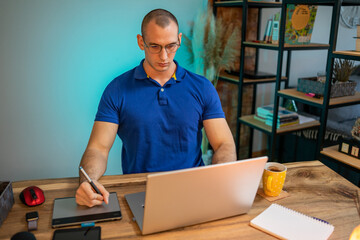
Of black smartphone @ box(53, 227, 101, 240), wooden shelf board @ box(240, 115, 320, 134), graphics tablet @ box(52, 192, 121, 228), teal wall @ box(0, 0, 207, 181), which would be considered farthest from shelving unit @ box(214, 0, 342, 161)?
black smartphone @ box(53, 227, 101, 240)

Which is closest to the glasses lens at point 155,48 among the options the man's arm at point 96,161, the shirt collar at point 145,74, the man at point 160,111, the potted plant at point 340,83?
the man at point 160,111

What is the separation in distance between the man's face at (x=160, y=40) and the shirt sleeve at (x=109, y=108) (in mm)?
235

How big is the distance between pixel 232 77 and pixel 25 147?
1839 mm

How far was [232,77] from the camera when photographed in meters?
3.02

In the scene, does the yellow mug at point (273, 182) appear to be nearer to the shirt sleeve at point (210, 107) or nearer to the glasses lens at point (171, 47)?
the shirt sleeve at point (210, 107)

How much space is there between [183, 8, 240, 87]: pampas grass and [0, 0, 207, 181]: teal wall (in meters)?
0.25

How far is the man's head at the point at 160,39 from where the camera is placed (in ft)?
4.92

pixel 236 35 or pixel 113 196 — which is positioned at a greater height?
pixel 236 35

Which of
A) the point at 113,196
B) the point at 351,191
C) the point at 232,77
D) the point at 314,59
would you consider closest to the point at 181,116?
the point at 113,196

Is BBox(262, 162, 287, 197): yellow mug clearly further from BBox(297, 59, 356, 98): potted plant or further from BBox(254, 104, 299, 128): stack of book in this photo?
BBox(254, 104, 299, 128): stack of book

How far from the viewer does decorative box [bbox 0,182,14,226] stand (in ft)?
3.28

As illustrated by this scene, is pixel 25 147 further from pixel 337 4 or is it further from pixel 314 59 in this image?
pixel 314 59

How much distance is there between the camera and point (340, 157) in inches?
89.1

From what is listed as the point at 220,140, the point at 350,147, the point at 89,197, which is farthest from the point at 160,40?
the point at 350,147
